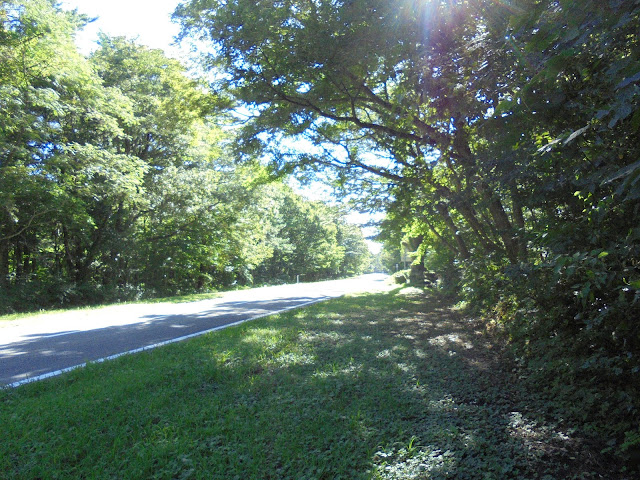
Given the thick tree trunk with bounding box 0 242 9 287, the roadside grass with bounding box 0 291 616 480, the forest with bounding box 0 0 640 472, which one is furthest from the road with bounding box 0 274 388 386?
the thick tree trunk with bounding box 0 242 9 287

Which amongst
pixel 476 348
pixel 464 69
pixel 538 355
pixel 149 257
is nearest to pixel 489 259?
pixel 476 348

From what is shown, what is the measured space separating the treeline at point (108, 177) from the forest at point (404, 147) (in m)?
0.10

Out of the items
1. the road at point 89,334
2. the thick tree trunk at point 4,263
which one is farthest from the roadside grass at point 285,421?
the thick tree trunk at point 4,263

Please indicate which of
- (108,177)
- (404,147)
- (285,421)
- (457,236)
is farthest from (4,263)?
(285,421)

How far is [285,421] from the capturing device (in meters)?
3.71

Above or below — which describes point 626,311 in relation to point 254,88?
below

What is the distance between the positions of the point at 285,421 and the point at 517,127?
3939 mm

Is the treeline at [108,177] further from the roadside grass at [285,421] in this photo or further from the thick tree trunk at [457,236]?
the roadside grass at [285,421]

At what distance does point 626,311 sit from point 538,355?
1853 mm

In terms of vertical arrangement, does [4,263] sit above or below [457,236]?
above

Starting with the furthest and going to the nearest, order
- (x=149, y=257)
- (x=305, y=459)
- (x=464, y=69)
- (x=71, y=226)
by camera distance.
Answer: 1. (x=149, y=257)
2. (x=71, y=226)
3. (x=464, y=69)
4. (x=305, y=459)

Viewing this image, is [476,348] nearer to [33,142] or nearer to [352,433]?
[352,433]

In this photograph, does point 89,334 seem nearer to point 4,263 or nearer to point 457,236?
point 457,236

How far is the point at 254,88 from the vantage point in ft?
27.7
